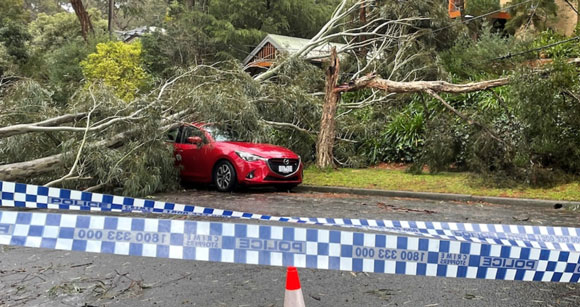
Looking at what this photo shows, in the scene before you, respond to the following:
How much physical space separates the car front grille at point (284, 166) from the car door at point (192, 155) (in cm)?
142

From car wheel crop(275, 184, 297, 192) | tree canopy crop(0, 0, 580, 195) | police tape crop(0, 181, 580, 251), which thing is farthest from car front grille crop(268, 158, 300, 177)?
police tape crop(0, 181, 580, 251)

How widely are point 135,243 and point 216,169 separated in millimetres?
7667

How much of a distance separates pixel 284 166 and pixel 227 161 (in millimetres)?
1174

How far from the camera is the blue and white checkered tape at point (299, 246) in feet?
9.37

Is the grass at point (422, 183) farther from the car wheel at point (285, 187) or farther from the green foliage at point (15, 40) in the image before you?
the green foliage at point (15, 40)

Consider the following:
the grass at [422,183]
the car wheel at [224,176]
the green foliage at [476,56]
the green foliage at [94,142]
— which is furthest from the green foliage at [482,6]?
the green foliage at [94,142]

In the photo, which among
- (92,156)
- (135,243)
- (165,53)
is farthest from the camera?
(165,53)

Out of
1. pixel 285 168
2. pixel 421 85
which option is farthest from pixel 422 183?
pixel 285 168

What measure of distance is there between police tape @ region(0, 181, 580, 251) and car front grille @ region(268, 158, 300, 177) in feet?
16.9

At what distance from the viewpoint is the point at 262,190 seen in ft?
36.0

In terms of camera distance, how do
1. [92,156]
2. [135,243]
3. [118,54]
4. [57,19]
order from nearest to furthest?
[135,243] → [92,156] → [118,54] → [57,19]

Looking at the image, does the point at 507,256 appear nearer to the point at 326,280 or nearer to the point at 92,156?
the point at 326,280

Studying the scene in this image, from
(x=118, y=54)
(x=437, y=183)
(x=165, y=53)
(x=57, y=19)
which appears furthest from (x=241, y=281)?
(x=57, y=19)

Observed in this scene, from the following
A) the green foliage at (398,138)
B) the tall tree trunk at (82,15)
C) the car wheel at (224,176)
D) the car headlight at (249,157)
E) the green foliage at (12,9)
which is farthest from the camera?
the green foliage at (12,9)
